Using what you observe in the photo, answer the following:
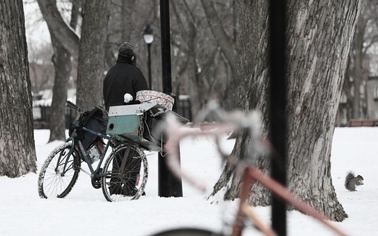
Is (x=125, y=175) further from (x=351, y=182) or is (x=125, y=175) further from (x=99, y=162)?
(x=351, y=182)

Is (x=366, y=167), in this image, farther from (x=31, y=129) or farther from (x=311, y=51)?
(x=311, y=51)

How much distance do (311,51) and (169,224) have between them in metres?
1.80

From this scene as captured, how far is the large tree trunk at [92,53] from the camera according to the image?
17.9m

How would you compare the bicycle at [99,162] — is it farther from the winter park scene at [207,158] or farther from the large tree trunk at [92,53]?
the large tree trunk at [92,53]

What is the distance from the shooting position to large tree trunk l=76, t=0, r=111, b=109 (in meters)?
17.9

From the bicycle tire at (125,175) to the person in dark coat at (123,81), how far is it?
87cm

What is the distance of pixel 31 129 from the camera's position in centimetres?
1183

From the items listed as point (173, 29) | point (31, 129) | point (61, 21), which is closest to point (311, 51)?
point (31, 129)

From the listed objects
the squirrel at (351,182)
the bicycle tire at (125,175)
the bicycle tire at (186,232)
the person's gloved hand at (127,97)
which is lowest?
the squirrel at (351,182)

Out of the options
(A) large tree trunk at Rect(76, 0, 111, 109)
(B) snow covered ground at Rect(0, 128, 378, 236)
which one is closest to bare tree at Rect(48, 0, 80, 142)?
(A) large tree trunk at Rect(76, 0, 111, 109)

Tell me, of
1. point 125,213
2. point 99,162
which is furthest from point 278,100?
point 99,162

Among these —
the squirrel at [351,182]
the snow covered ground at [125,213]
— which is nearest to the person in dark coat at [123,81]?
the snow covered ground at [125,213]

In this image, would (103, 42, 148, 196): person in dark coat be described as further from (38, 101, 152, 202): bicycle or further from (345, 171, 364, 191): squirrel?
(345, 171, 364, 191): squirrel

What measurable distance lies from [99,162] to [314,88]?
122 inches
